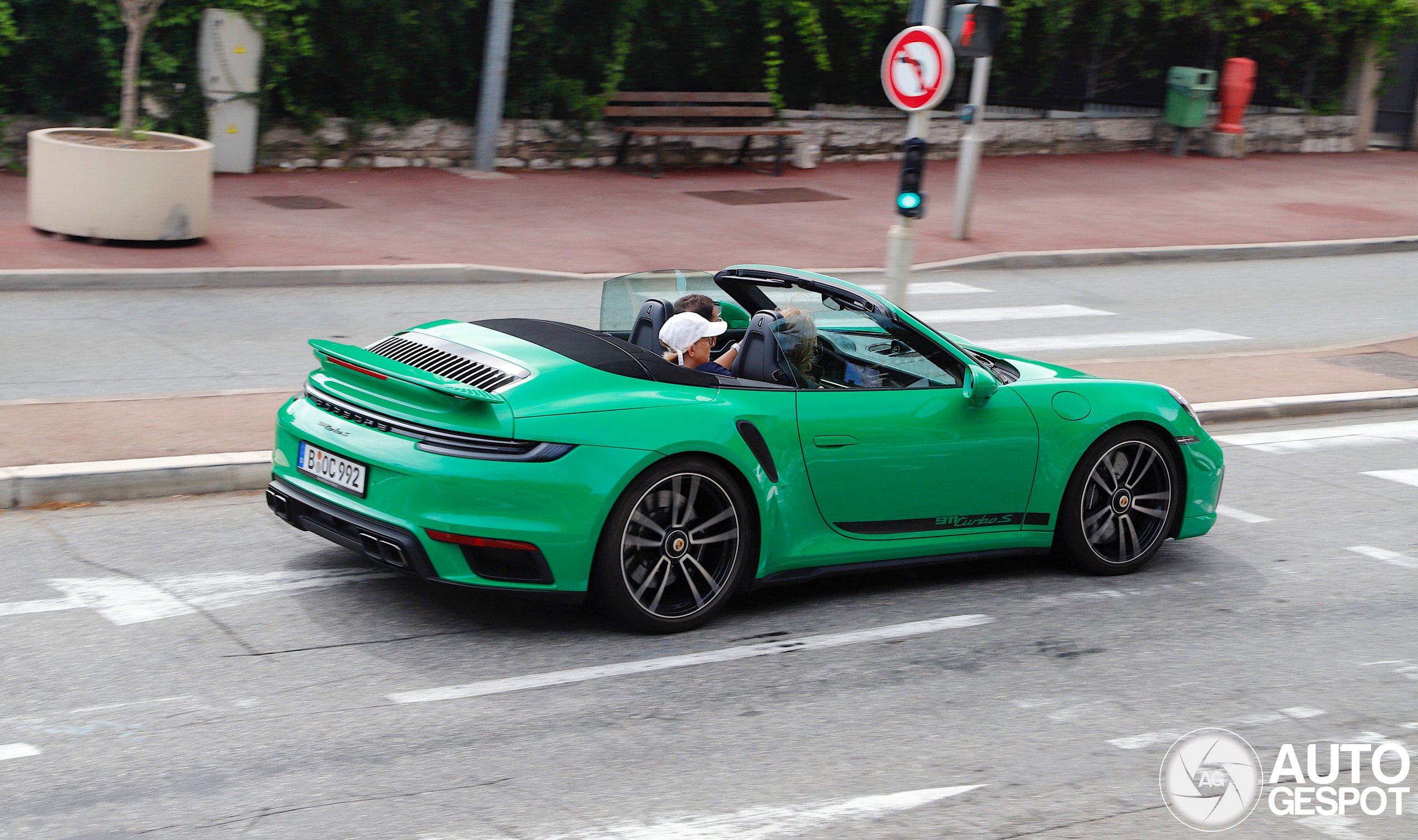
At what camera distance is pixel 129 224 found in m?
14.0

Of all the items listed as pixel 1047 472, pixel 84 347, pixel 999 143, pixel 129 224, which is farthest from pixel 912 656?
pixel 999 143

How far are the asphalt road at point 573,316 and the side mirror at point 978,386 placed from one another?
205 inches

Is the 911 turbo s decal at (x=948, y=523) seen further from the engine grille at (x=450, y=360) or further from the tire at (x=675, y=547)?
the engine grille at (x=450, y=360)

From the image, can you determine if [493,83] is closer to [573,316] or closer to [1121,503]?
[573,316]

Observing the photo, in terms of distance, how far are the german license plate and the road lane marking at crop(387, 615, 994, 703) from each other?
86 centimetres

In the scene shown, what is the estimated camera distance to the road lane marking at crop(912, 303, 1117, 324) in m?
13.9

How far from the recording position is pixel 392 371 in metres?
5.63

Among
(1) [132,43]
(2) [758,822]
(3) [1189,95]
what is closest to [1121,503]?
(2) [758,822]

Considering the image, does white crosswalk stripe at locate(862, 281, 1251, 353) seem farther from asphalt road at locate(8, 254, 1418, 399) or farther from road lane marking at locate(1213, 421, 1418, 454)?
road lane marking at locate(1213, 421, 1418, 454)

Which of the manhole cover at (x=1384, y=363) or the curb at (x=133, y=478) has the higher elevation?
the manhole cover at (x=1384, y=363)

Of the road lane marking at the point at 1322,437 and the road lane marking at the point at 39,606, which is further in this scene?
the road lane marking at the point at 1322,437

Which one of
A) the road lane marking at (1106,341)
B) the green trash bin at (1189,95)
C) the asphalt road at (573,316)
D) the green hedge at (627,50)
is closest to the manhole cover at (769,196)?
the green hedge at (627,50)

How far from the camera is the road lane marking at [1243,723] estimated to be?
200 inches

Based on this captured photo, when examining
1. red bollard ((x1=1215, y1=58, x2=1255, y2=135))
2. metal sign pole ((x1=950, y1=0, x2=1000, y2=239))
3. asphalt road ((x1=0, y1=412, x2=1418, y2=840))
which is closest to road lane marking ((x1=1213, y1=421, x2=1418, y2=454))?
asphalt road ((x1=0, y1=412, x2=1418, y2=840))
